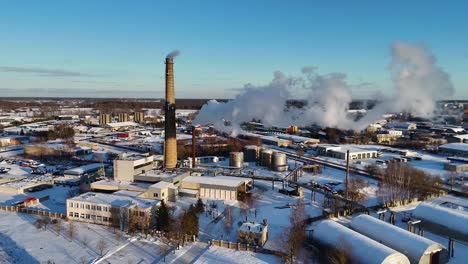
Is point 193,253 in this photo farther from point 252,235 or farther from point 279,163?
point 279,163

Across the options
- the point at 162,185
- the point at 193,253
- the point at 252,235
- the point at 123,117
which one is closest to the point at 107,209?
the point at 162,185

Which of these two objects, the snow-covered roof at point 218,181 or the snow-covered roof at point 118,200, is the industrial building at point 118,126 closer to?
the snow-covered roof at point 218,181

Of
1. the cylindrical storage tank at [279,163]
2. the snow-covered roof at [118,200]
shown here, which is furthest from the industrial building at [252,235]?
the cylindrical storage tank at [279,163]

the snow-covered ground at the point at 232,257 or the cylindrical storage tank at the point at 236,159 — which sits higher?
the cylindrical storage tank at the point at 236,159

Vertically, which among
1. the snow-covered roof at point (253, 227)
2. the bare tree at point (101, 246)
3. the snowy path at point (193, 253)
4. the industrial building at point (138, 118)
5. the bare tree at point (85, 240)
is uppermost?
the industrial building at point (138, 118)

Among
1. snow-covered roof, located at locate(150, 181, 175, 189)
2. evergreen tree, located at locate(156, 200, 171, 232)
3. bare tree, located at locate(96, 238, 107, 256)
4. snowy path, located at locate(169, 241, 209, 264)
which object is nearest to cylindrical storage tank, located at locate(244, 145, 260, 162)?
snow-covered roof, located at locate(150, 181, 175, 189)

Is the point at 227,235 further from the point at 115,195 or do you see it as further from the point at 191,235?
the point at 115,195

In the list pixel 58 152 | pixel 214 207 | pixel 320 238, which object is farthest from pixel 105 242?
pixel 58 152
